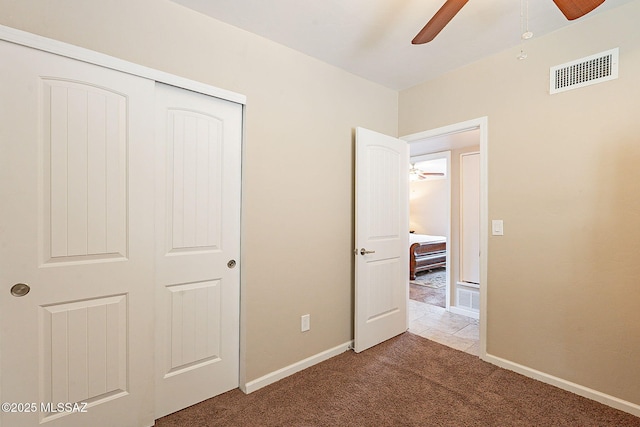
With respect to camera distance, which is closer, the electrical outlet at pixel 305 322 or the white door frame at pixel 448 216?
the electrical outlet at pixel 305 322

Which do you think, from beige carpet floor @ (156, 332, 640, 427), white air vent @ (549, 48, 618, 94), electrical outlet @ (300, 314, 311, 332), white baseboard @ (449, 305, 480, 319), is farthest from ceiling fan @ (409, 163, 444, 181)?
electrical outlet @ (300, 314, 311, 332)

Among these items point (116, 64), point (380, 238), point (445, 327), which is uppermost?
point (116, 64)

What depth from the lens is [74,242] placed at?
150cm

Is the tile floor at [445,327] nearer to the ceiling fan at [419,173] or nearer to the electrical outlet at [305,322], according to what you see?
the electrical outlet at [305,322]

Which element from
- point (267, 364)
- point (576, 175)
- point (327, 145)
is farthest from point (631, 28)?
point (267, 364)

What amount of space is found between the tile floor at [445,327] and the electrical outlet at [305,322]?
1.32m

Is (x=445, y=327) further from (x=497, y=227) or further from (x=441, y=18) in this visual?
(x=441, y=18)

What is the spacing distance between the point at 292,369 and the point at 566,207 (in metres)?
2.31

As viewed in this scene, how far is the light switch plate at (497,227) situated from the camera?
93.9 inches

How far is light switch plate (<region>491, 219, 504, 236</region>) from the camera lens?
238 centimetres

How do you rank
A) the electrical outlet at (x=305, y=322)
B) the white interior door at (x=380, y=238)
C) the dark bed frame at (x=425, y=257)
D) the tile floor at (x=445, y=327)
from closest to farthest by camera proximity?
the electrical outlet at (x=305, y=322) → the white interior door at (x=380, y=238) → the tile floor at (x=445, y=327) → the dark bed frame at (x=425, y=257)

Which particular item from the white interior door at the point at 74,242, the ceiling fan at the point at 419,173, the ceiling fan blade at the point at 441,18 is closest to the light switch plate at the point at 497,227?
the ceiling fan blade at the point at 441,18

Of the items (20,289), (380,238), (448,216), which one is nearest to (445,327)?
(380,238)

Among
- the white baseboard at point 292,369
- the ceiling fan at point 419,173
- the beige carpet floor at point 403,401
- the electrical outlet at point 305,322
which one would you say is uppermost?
the ceiling fan at point 419,173
